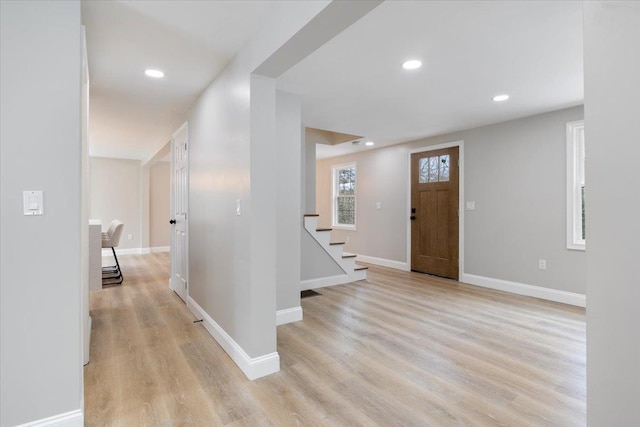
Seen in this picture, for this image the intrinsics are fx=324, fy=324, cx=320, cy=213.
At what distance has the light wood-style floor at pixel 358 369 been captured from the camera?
178cm

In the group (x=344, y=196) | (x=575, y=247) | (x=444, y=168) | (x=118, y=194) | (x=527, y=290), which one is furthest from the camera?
(x=118, y=194)

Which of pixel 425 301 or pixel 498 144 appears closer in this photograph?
pixel 425 301

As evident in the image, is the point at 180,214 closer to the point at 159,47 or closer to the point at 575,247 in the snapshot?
the point at 159,47

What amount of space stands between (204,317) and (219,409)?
1406 mm

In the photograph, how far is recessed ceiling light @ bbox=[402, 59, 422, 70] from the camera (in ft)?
8.46

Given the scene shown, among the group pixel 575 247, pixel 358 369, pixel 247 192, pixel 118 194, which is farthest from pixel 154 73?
pixel 118 194

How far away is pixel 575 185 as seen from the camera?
12.6 ft

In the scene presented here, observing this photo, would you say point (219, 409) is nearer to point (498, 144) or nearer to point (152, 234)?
point (498, 144)

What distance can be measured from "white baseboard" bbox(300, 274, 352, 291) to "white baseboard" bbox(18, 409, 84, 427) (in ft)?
9.73

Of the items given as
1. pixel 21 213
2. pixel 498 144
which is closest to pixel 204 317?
pixel 21 213

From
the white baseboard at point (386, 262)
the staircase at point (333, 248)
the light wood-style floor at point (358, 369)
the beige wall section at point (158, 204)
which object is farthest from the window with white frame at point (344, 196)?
the beige wall section at point (158, 204)

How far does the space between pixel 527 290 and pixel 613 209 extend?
4.23m

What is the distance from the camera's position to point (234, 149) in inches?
96.7

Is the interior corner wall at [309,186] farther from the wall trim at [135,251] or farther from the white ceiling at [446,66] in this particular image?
the wall trim at [135,251]
